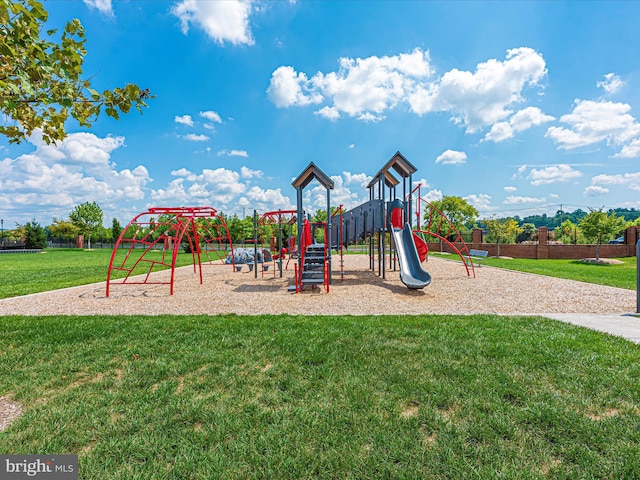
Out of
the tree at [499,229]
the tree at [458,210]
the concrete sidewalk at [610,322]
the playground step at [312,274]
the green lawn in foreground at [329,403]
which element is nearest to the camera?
the green lawn in foreground at [329,403]

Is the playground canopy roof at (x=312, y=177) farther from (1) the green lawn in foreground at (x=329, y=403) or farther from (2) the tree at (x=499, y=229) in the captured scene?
(2) the tree at (x=499, y=229)

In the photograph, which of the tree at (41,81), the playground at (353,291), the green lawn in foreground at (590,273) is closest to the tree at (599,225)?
the green lawn in foreground at (590,273)

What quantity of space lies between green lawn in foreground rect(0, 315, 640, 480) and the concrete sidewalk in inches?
27.1

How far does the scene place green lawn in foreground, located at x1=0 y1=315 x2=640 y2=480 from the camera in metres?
2.09

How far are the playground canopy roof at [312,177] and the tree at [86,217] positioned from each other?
55.3m

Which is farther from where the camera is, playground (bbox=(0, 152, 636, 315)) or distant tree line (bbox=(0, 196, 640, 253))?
distant tree line (bbox=(0, 196, 640, 253))

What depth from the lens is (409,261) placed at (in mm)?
9930

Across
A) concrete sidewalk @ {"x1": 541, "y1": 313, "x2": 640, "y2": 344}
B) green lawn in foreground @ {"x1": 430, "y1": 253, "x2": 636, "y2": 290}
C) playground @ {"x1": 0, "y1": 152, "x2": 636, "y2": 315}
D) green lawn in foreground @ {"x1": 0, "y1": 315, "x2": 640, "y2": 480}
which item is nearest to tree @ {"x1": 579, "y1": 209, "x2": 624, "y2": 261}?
green lawn in foreground @ {"x1": 430, "y1": 253, "x2": 636, "y2": 290}

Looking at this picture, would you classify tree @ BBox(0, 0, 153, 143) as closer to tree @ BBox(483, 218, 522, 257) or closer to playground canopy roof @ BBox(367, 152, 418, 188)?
playground canopy roof @ BBox(367, 152, 418, 188)

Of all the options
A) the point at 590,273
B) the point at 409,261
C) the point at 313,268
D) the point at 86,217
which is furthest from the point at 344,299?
the point at 86,217

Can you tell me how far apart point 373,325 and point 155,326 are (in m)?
3.75

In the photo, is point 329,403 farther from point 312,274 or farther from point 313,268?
point 313,268

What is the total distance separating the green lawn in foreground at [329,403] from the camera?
6.84ft

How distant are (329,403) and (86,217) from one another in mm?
63369
